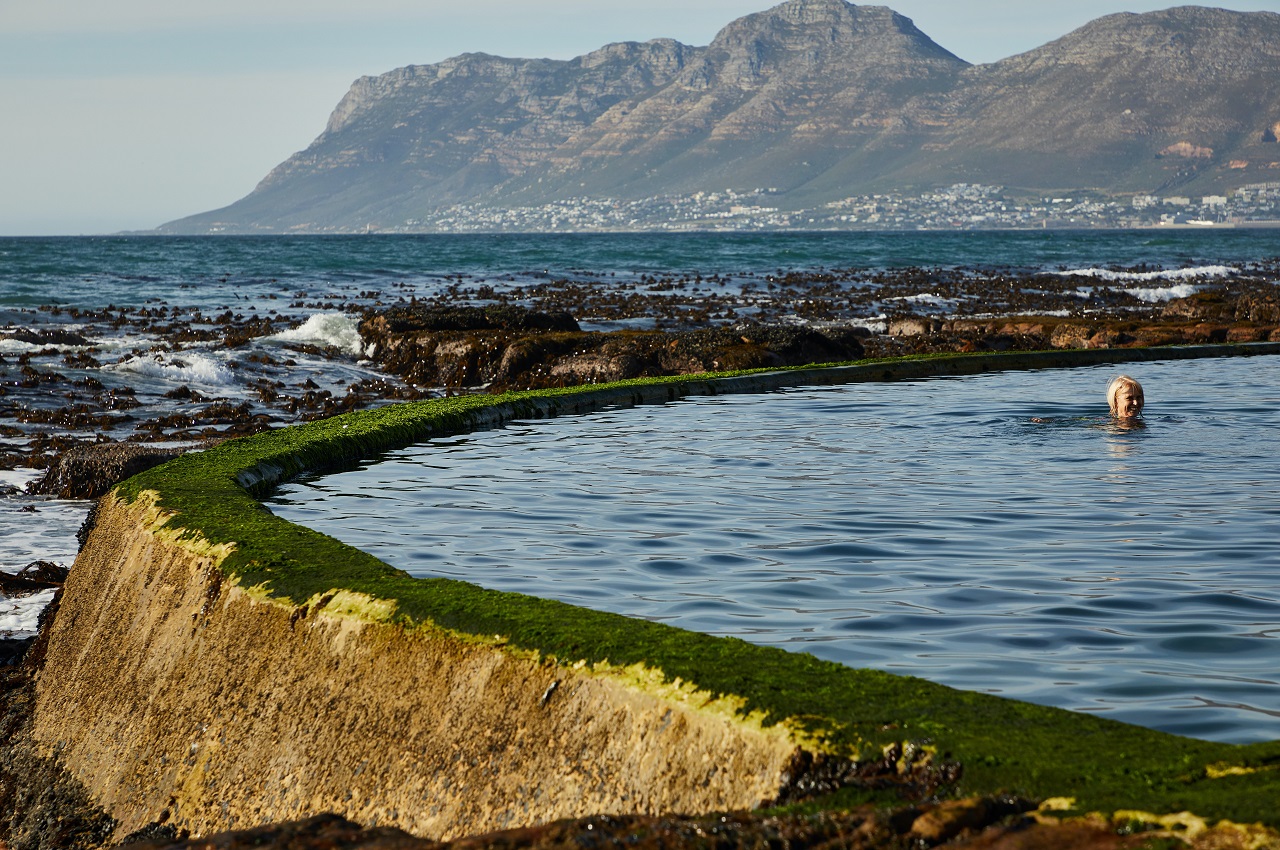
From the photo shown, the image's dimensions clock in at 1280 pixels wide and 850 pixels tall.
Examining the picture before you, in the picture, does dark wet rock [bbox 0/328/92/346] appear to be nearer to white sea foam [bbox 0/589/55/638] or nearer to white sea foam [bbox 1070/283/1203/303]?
white sea foam [bbox 0/589/55/638]

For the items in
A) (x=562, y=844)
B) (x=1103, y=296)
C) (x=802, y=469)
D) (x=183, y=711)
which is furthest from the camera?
(x=1103, y=296)

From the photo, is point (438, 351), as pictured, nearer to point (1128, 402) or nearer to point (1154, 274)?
point (1128, 402)

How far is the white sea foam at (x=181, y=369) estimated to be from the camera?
23172mm

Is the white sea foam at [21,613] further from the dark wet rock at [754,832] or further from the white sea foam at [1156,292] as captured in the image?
the white sea foam at [1156,292]

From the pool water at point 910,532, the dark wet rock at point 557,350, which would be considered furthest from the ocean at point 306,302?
the pool water at point 910,532

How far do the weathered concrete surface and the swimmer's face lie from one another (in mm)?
9357

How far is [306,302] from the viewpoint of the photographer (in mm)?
40906

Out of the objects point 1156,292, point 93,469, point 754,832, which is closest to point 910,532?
point 754,832

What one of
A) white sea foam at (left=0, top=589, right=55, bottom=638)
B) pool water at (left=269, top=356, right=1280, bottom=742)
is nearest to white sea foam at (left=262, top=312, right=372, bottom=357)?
pool water at (left=269, top=356, right=1280, bottom=742)

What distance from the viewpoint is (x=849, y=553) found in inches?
283

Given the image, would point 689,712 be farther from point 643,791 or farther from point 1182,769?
point 1182,769

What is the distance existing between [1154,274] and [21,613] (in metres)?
56.2

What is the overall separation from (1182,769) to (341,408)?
57.9 feet

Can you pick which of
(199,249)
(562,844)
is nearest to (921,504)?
(562,844)
